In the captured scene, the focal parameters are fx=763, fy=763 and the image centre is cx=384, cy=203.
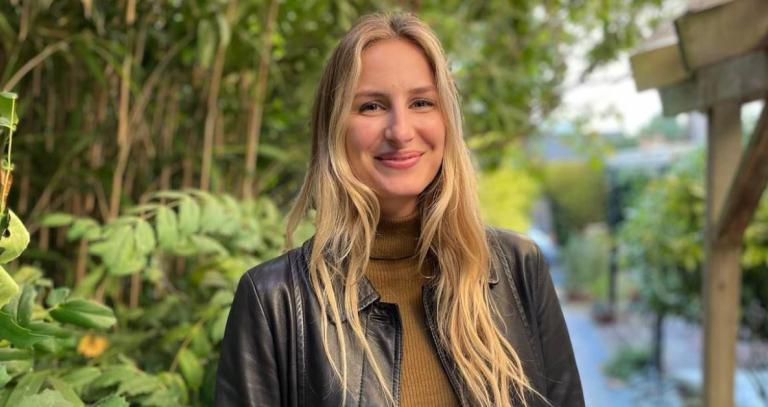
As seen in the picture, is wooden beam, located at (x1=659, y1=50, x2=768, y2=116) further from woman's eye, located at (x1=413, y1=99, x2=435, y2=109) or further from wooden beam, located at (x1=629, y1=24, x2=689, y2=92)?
woman's eye, located at (x1=413, y1=99, x2=435, y2=109)

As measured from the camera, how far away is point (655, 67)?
92.9 inches

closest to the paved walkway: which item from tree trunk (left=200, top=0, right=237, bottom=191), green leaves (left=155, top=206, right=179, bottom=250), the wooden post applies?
the wooden post

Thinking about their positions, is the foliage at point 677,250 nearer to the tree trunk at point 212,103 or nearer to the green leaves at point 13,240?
the tree trunk at point 212,103

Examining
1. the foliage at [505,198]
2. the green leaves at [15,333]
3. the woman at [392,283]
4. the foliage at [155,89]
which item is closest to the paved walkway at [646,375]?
the foliage at [505,198]

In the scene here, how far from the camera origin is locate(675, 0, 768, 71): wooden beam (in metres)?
1.81

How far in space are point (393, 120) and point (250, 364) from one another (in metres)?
0.44

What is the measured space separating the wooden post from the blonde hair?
1403 mm

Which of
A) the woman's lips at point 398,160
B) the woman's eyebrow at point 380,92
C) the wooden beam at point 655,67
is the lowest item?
the woman's lips at point 398,160

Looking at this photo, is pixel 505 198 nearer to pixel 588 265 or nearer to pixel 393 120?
pixel 588 265

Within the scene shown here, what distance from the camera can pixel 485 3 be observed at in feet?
11.3

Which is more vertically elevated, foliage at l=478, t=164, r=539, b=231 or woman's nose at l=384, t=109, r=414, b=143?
woman's nose at l=384, t=109, r=414, b=143

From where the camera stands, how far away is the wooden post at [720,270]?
236cm

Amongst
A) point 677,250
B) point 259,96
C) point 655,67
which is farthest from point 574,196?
point 259,96

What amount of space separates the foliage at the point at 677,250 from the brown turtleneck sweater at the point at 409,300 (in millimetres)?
3684
